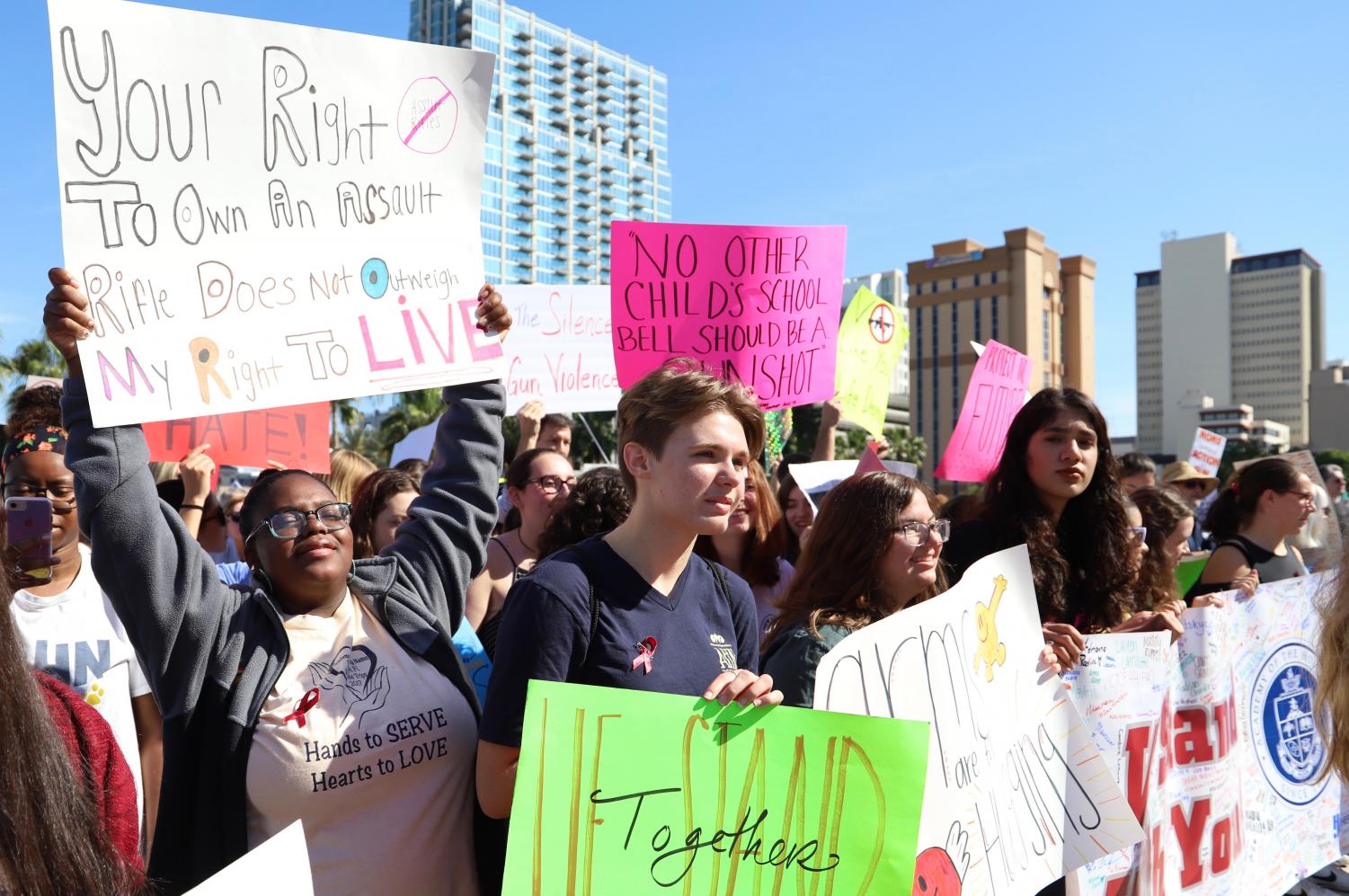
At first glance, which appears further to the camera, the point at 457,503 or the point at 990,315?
the point at 990,315

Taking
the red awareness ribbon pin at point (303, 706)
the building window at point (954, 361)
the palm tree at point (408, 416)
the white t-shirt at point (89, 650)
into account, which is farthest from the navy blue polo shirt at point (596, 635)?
the building window at point (954, 361)

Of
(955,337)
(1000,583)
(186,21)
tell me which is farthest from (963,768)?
(955,337)

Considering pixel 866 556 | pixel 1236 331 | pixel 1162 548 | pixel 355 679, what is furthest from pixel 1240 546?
pixel 1236 331

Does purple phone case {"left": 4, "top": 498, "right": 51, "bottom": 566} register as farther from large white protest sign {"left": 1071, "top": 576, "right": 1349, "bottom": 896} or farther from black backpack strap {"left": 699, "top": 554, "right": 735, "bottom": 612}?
large white protest sign {"left": 1071, "top": 576, "right": 1349, "bottom": 896}

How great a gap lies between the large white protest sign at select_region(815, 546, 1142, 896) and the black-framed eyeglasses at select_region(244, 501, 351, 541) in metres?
1.11

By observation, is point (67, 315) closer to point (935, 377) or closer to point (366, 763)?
→ point (366, 763)

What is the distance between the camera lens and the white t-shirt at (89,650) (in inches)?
103

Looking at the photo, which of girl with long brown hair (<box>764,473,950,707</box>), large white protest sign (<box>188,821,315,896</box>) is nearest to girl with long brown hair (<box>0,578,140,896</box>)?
large white protest sign (<box>188,821,315,896</box>)

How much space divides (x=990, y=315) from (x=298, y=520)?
402 feet

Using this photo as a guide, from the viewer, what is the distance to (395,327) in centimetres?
257

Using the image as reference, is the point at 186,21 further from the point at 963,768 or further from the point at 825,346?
the point at 825,346

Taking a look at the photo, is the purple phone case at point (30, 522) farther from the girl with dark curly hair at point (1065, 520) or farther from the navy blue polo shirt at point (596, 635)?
the girl with dark curly hair at point (1065, 520)

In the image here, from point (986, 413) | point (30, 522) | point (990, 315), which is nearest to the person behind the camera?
point (30, 522)

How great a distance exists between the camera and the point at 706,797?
1816mm
